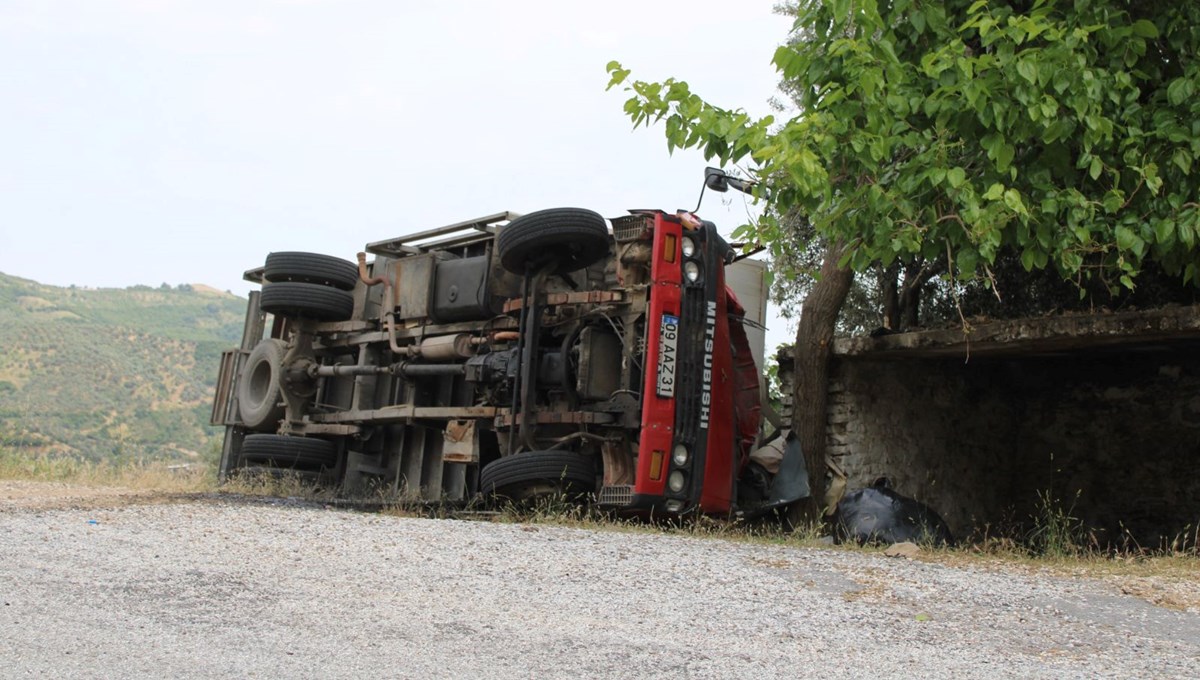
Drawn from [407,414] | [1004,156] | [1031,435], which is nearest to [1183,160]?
[1004,156]

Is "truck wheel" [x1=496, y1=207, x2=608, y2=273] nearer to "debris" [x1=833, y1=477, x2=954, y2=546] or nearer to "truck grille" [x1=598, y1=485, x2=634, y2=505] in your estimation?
Answer: "truck grille" [x1=598, y1=485, x2=634, y2=505]

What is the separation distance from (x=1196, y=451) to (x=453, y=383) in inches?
277

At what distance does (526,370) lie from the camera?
351 inches

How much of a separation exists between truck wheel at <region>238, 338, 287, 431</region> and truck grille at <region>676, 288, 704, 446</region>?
15.4 feet

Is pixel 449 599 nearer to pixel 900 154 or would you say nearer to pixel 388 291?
pixel 900 154

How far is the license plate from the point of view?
839cm

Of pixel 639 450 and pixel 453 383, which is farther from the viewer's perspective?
pixel 453 383

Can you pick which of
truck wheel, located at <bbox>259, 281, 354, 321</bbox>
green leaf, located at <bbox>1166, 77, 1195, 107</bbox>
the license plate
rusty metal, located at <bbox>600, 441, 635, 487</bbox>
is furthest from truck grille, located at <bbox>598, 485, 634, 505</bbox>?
green leaf, located at <bbox>1166, 77, 1195, 107</bbox>

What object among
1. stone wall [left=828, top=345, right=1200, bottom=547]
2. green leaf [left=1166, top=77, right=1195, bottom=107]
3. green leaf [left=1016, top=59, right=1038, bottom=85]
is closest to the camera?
green leaf [left=1016, top=59, right=1038, bottom=85]

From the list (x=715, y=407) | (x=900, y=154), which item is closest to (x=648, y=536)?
(x=715, y=407)

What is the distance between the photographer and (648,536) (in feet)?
23.8

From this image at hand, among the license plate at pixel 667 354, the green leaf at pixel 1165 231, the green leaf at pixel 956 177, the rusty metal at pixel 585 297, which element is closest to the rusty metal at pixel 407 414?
the rusty metal at pixel 585 297

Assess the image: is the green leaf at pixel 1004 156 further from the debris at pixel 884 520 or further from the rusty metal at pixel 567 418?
the rusty metal at pixel 567 418

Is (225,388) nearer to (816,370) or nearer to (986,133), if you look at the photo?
(816,370)
